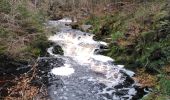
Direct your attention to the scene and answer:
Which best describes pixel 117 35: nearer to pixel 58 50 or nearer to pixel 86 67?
pixel 58 50

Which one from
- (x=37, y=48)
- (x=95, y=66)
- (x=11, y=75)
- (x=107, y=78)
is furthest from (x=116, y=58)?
(x=11, y=75)

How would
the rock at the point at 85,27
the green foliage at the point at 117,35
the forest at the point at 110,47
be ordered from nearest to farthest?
the forest at the point at 110,47, the green foliage at the point at 117,35, the rock at the point at 85,27

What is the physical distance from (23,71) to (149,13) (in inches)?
318

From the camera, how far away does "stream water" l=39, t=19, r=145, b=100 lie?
12883 millimetres

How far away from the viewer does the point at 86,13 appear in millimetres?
32438

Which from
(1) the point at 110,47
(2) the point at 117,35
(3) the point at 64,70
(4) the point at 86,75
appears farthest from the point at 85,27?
(4) the point at 86,75

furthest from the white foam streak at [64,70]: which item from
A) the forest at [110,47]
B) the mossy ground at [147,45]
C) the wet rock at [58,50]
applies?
the mossy ground at [147,45]

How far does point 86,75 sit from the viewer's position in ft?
49.9

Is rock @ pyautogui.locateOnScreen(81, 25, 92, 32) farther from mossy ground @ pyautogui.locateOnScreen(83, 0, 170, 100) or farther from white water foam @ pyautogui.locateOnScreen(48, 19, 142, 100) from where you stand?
mossy ground @ pyautogui.locateOnScreen(83, 0, 170, 100)

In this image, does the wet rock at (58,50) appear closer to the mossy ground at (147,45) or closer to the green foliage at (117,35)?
the mossy ground at (147,45)

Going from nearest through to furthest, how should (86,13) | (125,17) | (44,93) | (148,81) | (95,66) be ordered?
(44,93)
(148,81)
(95,66)
(125,17)
(86,13)

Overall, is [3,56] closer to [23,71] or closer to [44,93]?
[23,71]

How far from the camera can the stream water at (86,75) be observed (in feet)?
42.3

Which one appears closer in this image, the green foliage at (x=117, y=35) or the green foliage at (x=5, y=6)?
the green foliage at (x=5, y=6)
